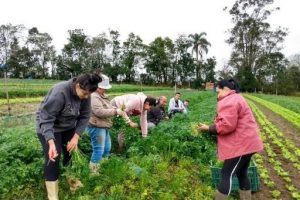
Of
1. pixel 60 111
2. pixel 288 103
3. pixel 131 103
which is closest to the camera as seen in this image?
pixel 60 111

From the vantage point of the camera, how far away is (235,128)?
476 centimetres

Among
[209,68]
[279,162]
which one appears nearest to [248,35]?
[209,68]

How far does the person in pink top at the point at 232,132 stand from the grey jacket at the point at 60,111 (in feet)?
5.72

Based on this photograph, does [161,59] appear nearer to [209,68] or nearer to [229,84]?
[209,68]

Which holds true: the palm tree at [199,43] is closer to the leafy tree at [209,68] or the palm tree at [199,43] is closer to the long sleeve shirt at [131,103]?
the leafy tree at [209,68]

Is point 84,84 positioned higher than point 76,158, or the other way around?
point 84,84

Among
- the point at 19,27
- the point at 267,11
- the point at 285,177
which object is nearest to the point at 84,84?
the point at 285,177

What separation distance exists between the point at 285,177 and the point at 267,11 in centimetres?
6025

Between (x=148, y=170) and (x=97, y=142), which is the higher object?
(x=97, y=142)

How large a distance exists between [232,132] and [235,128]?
2.7 inches

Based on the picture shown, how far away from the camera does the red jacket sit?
4.69m

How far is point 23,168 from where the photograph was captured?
5480mm

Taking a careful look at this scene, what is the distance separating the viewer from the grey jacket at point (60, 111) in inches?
174

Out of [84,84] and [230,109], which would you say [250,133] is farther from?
[84,84]
